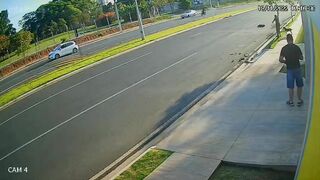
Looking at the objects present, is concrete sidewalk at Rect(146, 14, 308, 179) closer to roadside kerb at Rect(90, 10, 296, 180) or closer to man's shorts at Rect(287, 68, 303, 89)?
roadside kerb at Rect(90, 10, 296, 180)

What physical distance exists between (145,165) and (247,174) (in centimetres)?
232

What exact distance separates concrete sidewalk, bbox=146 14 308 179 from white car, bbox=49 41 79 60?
82.8 ft

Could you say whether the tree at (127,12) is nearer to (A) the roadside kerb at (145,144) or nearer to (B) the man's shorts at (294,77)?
(A) the roadside kerb at (145,144)

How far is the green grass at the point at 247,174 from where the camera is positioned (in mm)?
6910

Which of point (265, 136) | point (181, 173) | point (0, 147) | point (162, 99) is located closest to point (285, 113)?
point (265, 136)

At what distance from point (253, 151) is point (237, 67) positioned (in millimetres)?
9096

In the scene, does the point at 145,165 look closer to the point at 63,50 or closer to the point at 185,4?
the point at 63,50

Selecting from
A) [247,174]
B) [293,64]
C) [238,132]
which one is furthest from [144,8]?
[247,174]

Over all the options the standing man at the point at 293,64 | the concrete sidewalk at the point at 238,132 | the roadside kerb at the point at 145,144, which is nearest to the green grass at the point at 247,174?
the concrete sidewalk at the point at 238,132

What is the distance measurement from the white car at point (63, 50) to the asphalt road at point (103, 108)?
12.6m

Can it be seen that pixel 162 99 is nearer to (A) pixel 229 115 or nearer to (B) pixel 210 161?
(A) pixel 229 115

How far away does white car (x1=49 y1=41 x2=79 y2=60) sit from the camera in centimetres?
3519

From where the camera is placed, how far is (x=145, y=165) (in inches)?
330

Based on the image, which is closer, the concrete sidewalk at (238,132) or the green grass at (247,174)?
the green grass at (247,174)
